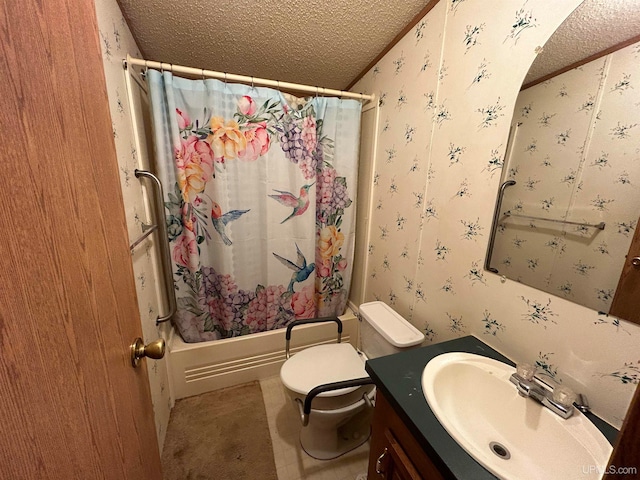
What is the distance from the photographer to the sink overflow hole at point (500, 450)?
2.13 feet

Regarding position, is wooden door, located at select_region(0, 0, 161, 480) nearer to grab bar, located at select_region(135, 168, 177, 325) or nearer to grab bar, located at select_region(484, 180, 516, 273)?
grab bar, located at select_region(135, 168, 177, 325)

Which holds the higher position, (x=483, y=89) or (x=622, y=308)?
(x=483, y=89)

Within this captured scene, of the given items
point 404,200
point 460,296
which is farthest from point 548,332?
point 404,200

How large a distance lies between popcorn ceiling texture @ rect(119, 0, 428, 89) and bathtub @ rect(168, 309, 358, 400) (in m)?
1.70

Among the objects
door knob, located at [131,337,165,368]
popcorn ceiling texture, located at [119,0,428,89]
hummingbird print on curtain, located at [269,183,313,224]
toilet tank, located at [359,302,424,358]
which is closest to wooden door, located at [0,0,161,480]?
door knob, located at [131,337,165,368]

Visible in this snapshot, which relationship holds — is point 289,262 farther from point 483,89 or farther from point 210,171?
point 483,89

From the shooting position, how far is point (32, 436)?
27cm

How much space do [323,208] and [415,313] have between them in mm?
873

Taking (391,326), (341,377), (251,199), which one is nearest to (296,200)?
(251,199)

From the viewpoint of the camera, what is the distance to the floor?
1.20 m

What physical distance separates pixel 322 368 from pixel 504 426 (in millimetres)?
770

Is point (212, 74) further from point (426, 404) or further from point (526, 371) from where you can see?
point (526, 371)

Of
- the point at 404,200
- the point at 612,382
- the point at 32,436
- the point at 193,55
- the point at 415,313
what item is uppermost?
the point at 193,55

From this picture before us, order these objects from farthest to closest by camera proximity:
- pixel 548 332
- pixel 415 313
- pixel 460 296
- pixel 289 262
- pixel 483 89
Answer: pixel 289 262, pixel 415 313, pixel 460 296, pixel 483 89, pixel 548 332
